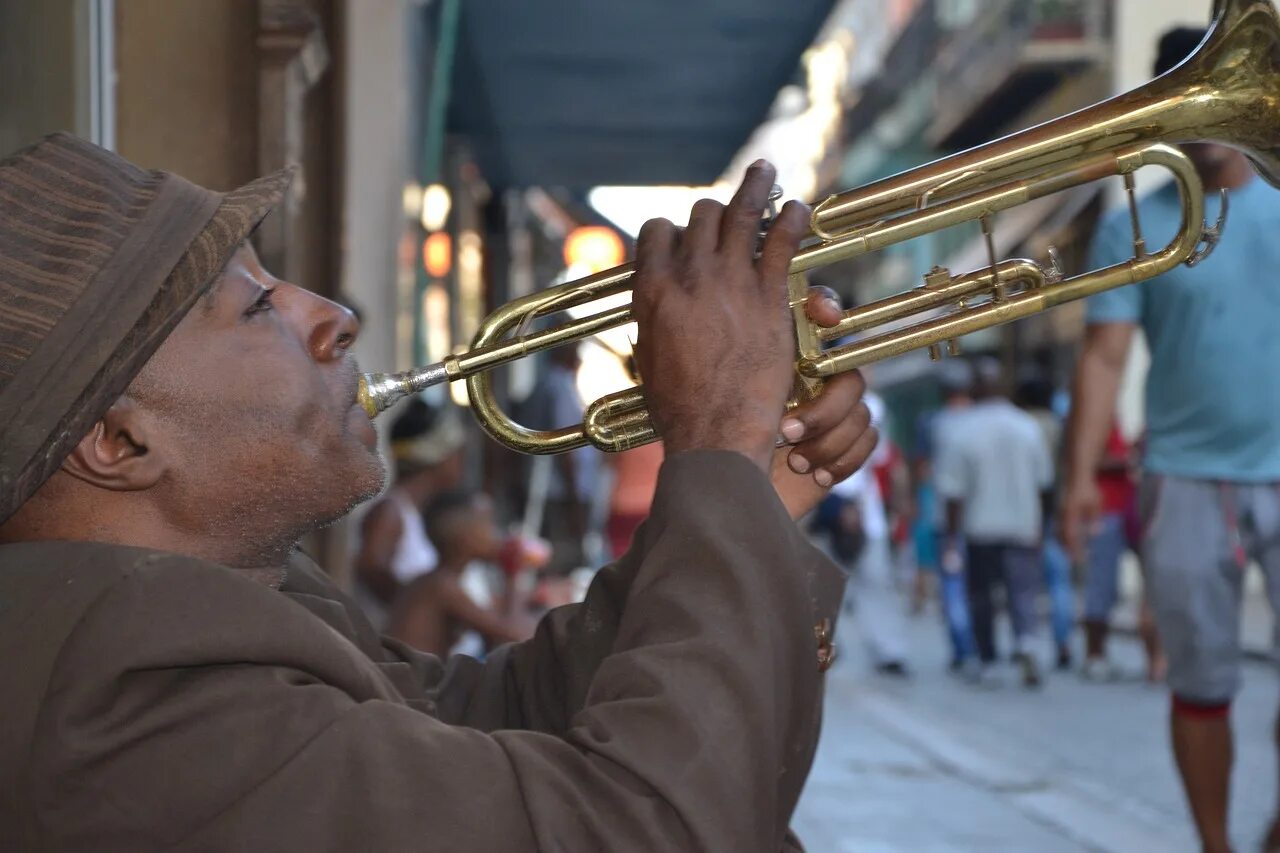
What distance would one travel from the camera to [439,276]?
34.1ft

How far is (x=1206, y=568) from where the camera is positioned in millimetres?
4066

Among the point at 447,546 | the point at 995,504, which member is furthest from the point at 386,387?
the point at 995,504

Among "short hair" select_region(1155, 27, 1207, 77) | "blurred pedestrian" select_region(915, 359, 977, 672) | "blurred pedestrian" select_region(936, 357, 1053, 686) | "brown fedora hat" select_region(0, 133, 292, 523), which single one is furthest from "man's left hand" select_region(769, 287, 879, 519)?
"blurred pedestrian" select_region(915, 359, 977, 672)

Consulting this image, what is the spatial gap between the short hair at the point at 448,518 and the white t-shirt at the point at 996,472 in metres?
4.05

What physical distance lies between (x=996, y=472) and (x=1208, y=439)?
482 cm

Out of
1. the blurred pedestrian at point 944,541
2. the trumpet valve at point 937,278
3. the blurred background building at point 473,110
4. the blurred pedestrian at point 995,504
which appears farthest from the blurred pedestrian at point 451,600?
the blurred pedestrian at point 944,541

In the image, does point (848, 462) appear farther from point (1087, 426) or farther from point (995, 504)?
point (995, 504)

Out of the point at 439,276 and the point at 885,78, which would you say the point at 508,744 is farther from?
the point at 885,78

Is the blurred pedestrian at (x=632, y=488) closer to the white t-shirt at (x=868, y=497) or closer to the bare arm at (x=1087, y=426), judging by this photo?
the bare arm at (x=1087, y=426)

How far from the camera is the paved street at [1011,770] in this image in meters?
4.77

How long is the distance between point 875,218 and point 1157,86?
0.58 metres

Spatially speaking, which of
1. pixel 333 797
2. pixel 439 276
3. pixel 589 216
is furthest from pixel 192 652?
pixel 589 216

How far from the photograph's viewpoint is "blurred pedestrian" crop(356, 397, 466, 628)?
19.1ft

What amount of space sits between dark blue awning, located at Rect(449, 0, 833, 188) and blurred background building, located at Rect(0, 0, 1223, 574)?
0.08ft
